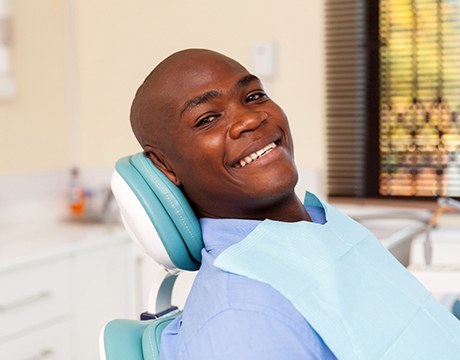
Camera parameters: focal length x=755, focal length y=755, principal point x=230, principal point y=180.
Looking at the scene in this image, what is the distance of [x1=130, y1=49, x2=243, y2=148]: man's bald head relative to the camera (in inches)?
44.2

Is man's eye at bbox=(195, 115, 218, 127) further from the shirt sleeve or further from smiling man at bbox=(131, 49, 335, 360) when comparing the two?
the shirt sleeve

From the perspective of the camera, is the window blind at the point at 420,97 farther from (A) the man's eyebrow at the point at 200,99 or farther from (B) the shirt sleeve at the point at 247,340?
(B) the shirt sleeve at the point at 247,340

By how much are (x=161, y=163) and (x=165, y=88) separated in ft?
0.41

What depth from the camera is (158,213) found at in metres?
1.13

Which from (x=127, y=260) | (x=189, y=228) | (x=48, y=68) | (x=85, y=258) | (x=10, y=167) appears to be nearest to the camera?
(x=189, y=228)

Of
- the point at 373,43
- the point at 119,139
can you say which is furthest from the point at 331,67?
the point at 119,139

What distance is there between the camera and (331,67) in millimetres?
2928

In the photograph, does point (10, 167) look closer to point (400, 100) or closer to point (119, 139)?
point (119, 139)

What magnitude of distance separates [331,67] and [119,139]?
97cm

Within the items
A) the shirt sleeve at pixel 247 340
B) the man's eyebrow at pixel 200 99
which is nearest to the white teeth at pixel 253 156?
the man's eyebrow at pixel 200 99

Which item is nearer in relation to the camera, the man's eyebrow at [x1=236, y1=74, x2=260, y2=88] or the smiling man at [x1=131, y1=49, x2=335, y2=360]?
the smiling man at [x1=131, y1=49, x2=335, y2=360]

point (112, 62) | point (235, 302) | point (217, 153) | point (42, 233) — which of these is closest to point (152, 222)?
point (217, 153)

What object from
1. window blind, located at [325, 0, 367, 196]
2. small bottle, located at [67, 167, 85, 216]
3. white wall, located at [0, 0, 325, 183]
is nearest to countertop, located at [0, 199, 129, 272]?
small bottle, located at [67, 167, 85, 216]

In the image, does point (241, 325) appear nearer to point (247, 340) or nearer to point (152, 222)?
point (247, 340)
